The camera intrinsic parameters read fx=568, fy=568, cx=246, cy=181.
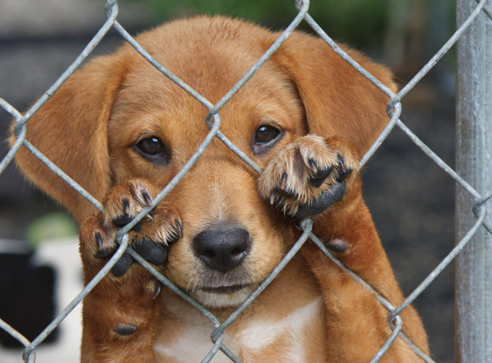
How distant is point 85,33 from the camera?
10258mm

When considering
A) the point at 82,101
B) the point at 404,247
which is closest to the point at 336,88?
the point at 82,101

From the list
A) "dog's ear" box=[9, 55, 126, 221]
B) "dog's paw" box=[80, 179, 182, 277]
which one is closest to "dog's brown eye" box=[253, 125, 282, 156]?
"dog's ear" box=[9, 55, 126, 221]

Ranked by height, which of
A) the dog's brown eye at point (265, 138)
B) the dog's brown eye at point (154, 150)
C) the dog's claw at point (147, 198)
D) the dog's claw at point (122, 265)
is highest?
the dog's brown eye at point (265, 138)

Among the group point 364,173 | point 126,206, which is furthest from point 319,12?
point 126,206

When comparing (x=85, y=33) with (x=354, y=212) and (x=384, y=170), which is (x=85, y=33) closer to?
(x=384, y=170)

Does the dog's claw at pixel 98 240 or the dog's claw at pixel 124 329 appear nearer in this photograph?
the dog's claw at pixel 98 240

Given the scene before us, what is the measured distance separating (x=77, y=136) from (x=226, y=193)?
0.98 m

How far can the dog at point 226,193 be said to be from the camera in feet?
6.16

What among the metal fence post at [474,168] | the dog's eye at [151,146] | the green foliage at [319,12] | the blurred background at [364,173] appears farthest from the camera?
the green foliage at [319,12]

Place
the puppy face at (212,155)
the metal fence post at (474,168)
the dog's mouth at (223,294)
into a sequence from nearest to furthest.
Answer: the metal fence post at (474,168) → the puppy face at (212,155) → the dog's mouth at (223,294)

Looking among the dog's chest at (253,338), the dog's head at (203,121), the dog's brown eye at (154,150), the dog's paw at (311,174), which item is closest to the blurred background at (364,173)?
the dog's head at (203,121)

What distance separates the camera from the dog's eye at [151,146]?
2654 millimetres

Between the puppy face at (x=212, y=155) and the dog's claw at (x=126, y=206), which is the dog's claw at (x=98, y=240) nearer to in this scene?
the dog's claw at (x=126, y=206)

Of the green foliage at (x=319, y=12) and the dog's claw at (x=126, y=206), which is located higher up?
the green foliage at (x=319, y=12)
